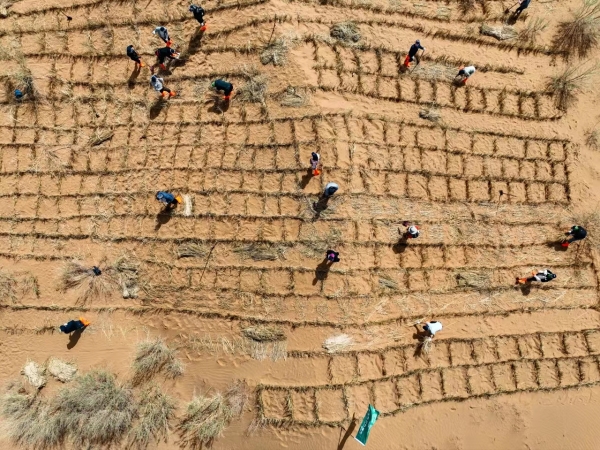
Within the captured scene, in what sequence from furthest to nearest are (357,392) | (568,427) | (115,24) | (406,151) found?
(115,24), (406,151), (568,427), (357,392)

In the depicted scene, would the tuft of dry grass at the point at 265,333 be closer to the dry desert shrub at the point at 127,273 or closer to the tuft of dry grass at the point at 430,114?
the dry desert shrub at the point at 127,273

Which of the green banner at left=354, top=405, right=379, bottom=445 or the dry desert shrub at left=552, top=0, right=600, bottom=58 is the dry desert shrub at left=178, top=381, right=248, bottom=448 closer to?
the green banner at left=354, top=405, right=379, bottom=445

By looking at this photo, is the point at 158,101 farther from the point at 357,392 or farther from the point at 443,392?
the point at 443,392

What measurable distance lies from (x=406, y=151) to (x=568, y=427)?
7.31m

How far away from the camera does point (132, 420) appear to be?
8172 mm

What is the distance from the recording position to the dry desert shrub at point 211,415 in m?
8.04

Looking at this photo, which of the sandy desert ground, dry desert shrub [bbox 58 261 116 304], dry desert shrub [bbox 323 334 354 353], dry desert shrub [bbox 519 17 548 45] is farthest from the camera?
dry desert shrub [bbox 519 17 548 45]

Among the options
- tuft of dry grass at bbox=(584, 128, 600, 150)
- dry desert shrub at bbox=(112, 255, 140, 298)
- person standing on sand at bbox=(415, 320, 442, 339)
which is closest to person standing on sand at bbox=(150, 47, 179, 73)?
dry desert shrub at bbox=(112, 255, 140, 298)

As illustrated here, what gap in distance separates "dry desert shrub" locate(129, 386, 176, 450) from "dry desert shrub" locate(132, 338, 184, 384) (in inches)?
17.6

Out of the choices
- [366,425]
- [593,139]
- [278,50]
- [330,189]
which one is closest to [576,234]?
[593,139]

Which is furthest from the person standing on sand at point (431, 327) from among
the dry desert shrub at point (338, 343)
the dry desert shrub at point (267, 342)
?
the dry desert shrub at point (267, 342)

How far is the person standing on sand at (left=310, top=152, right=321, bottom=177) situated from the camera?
821 cm

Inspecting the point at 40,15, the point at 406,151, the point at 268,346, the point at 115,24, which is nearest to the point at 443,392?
the point at 268,346

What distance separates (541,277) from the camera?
872 centimetres
